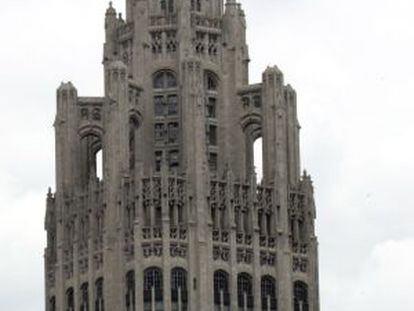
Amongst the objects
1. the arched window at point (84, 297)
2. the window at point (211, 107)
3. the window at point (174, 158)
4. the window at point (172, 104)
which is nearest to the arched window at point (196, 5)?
the window at point (211, 107)

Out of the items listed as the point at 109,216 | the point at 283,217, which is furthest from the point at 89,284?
the point at 283,217

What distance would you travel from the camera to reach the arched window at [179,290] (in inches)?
5591

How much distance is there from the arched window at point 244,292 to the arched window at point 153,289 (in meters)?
5.53

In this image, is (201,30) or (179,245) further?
(201,30)

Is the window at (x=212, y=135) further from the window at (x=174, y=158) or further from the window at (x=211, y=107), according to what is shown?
the window at (x=174, y=158)

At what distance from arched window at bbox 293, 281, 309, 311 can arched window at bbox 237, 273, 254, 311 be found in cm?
372

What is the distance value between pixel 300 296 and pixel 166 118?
15351 millimetres

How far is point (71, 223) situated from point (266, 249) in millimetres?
13439

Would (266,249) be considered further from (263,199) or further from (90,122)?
(90,122)

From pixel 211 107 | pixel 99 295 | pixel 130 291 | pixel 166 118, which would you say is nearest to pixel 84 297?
pixel 99 295

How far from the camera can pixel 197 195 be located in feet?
473

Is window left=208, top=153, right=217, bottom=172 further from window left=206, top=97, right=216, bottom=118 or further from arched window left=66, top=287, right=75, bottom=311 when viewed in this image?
arched window left=66, top=287, right=75, bottom=311

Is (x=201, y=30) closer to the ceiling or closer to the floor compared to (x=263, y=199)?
closer to the ceiling

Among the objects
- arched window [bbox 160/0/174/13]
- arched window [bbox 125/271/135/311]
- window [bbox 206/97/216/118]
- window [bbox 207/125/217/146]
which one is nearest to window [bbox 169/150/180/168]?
window [bbox 207/125/217/146]
